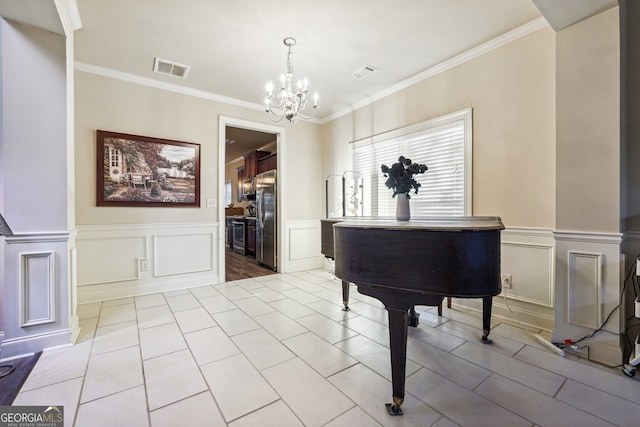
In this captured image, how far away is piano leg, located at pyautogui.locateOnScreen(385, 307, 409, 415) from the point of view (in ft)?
4.50

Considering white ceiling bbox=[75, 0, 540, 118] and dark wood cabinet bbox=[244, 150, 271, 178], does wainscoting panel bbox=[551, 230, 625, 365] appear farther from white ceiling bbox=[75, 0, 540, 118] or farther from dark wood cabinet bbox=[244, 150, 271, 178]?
dark wood cabinet bbox=[244, 150, 271, 178]

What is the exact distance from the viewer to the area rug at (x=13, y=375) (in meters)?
1.52

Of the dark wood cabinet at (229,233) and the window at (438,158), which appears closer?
the window at (438,158)

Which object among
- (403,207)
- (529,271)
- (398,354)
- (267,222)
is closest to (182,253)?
(267,222)

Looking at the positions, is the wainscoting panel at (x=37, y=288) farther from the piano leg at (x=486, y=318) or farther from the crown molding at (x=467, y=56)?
the crown molding at (x=467, y=56)

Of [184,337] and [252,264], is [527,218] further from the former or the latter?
[252,264]

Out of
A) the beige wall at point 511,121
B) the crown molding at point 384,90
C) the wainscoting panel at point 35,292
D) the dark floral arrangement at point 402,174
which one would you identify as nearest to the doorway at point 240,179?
the crown molding at point 384,90

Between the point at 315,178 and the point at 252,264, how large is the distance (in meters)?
2.13

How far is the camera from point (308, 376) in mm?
1720

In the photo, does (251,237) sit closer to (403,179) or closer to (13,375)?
(13,375)

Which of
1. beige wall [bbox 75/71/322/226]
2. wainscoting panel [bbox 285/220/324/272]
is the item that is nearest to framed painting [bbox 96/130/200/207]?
beige wall [bbox 75/71/322/226]

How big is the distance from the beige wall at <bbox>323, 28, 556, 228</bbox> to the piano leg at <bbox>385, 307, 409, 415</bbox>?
1.92 m

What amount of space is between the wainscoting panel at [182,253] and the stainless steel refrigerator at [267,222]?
3.69 feet

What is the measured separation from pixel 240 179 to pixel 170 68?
4708mm
